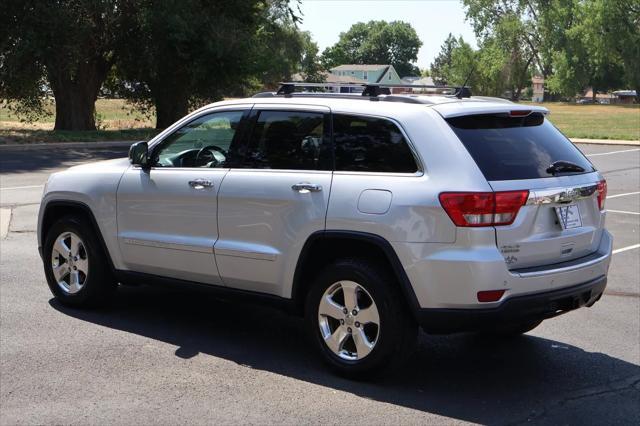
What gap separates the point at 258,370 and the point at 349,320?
0.73 metres

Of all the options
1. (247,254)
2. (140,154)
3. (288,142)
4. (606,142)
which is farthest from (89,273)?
(606,142)

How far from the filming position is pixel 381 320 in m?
5.09

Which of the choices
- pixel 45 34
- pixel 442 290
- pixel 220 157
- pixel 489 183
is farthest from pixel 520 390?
pixel 45 34

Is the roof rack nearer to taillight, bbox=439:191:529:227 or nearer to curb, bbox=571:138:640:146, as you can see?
taillight, bbox=439:191:529:227

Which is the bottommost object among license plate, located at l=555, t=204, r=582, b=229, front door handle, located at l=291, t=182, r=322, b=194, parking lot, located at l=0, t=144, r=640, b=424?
parking lot, located at l=0, t=144, r=640, b=424

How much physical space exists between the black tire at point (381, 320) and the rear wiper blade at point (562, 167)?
1.22 meters

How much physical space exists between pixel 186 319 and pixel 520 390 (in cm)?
281

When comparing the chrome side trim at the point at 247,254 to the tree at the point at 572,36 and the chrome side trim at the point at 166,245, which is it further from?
the tree at the point at 572,36

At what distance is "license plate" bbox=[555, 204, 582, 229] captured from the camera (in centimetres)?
518

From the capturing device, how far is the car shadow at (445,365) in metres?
4.93

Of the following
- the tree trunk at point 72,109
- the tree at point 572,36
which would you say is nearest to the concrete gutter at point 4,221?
the tree trunk at point 72,109

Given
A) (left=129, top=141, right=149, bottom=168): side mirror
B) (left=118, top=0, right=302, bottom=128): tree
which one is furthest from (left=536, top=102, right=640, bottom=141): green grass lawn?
(left=129, top=141, right=149, bottom=168): side mirror

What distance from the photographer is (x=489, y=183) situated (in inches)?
193

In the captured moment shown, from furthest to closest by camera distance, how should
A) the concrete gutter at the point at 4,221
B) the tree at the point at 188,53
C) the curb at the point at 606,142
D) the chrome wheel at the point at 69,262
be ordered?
the curb at the point at 606,142, the tree at the point at 188,53, the concrete gutter at the point at 4,221, the chrome wheel at the point at 69,262
